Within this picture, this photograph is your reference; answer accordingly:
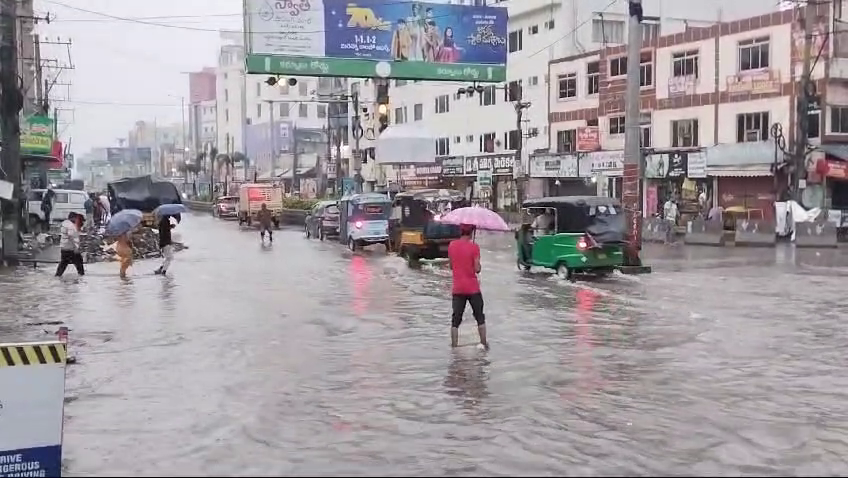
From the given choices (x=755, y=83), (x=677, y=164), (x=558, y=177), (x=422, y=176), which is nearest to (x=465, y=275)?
(x=755, y=83)

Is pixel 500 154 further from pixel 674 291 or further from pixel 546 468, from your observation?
pixel 546 468

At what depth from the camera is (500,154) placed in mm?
53906

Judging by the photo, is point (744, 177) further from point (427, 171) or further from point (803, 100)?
point (427, 171)

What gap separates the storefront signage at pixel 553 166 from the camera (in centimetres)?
4797

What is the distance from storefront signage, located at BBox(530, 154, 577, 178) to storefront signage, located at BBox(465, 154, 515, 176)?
4.94ft

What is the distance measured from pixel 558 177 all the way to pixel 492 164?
6061 millimetres

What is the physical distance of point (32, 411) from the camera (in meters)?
6.81

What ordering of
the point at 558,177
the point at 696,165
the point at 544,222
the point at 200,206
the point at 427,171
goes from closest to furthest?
1. the point at 544,222
2. the point at 696,165
3. the point at 558,177
4. the point at 427,171
5. the point at 200,206

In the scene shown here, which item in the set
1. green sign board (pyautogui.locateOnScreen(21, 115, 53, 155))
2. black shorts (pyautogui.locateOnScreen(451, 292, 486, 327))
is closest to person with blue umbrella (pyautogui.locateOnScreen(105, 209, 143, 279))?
black shorts (pyautogui.locateOnScreen(451, 292, 486, 327))

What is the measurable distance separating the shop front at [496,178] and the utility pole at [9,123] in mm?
A: 30248

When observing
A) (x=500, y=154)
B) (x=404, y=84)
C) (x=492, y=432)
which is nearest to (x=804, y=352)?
(x=492, y=432)

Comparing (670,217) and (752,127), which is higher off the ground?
(752,127)

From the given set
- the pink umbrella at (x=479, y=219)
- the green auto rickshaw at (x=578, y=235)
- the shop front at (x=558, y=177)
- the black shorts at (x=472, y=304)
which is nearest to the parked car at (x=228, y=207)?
the shop front at (x=558, y=177)

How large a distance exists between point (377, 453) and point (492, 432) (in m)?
1.15
